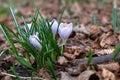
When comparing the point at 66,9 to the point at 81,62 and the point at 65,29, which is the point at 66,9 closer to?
the point at 65,29

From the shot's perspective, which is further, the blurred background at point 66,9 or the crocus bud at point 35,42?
the blurred background at point 66,9

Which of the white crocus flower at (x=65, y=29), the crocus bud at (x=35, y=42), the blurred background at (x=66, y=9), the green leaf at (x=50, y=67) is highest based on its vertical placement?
the blurred background at (x=66, y=9)

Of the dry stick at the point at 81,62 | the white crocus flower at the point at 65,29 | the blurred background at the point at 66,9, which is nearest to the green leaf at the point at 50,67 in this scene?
the dry stick at the point at 81,62

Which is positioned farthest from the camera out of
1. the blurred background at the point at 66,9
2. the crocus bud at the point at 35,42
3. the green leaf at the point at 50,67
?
the blurred background at the point at 66,9

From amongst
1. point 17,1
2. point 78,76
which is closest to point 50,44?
point 78,76

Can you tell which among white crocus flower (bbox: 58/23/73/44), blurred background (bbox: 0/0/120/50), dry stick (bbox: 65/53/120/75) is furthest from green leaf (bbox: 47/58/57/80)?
blurred background (bbox: 0/0/120/50)

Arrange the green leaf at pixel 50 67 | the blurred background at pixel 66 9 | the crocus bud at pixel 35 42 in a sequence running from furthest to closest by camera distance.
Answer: the blurred background at pixel 66 9 < the crocus bud at pixel 35 42 < the green leaf at pixel 50 67

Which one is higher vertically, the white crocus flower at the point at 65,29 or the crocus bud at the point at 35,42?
the white crocus flower at the point at 65,29

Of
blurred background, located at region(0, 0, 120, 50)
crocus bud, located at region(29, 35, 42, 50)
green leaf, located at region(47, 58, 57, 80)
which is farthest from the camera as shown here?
blurred background, located at region(0, 0, 120, 50)

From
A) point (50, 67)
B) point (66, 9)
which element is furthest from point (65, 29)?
point (66, 9)

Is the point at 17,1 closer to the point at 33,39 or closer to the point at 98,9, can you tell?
the point at 98,9

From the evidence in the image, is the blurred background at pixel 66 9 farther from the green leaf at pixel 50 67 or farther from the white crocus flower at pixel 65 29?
the green leaf at pixel 50 67

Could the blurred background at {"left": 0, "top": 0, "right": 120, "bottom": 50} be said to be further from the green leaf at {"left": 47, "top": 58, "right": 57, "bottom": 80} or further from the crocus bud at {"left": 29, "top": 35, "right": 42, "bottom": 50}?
the green leaf at {"left": 47, "top": 58, "right": 57, "bottom": 80}
